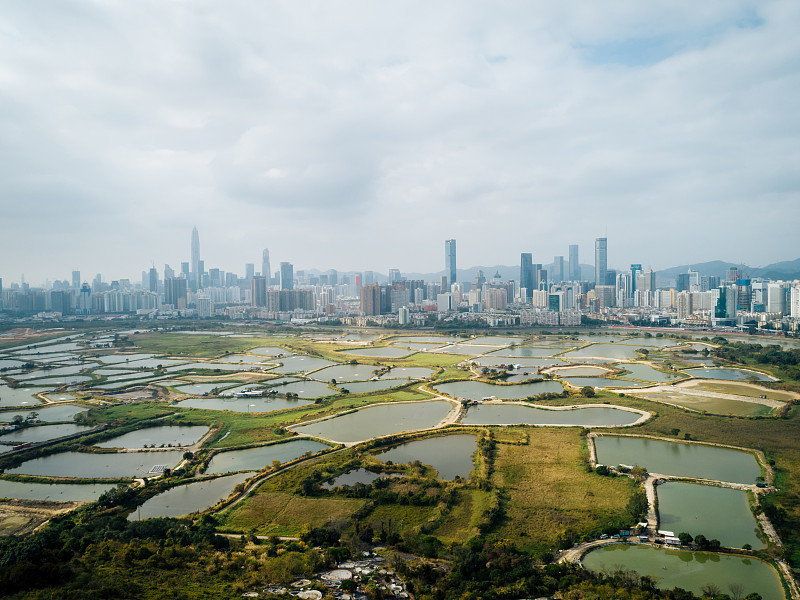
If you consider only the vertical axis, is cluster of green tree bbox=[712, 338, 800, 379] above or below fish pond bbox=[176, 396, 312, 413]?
above

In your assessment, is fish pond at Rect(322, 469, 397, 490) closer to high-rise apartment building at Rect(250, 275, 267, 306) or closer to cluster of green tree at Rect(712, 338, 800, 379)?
cluster of green tree at Rect(712, 338, 800, 379)

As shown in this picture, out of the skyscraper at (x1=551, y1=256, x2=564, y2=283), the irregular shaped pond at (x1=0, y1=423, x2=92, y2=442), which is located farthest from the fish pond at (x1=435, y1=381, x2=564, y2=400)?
the skyscraper at (x1=551, y1=256, x2=564, y2=283)

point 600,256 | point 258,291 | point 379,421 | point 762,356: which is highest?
point 600,256

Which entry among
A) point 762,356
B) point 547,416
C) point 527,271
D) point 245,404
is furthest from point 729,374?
point 527,271

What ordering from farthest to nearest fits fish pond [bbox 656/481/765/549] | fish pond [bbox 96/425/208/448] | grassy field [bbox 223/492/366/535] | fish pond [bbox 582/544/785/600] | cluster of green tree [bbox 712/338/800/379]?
cluster of green tree [bbox 712/338/800/379] → fish pond [bbox 96/425/208/448] → grassy field [bbox 223/492/366/535] → fish pond [bbox 656/481/765/549] → fish pond [bbox 582/544/785/600]

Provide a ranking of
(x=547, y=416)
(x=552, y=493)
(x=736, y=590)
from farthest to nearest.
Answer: (x=547, y=416) < (x=552, y=493) < (x=736, y=590)

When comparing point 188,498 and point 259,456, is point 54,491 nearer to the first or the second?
point 188,498

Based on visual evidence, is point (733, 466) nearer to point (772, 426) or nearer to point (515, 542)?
point (772, 426)
